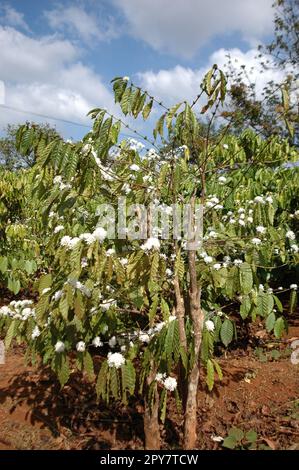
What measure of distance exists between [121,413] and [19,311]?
106 centimetres

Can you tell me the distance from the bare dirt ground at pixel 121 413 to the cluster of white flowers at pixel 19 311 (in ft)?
2.67

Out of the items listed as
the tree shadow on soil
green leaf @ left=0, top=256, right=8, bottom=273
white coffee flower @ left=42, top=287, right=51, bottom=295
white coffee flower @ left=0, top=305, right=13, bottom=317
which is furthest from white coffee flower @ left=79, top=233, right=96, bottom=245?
green leaf @ left=0, top=256, right=8, bottom=273

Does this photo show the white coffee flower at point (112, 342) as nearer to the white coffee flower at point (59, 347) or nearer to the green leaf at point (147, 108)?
the white coffee flower at point (59, 347)

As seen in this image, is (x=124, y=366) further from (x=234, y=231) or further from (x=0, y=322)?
(x=234, y=231)

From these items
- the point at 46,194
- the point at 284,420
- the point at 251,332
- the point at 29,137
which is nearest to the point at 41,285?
the point at 46,194

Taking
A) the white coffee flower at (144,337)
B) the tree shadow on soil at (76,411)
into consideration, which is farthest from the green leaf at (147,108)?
the tree shadow on soil at (76,411)

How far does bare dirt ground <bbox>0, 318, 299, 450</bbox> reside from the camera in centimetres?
256

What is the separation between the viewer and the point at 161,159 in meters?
2.50

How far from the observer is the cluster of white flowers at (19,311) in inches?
90.5

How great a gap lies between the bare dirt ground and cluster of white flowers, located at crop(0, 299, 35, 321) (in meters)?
0.81

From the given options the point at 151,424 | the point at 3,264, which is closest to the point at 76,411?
the point at 151,424

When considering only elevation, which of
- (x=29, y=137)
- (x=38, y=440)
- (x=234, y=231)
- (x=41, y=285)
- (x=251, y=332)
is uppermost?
(x=29, y=137)

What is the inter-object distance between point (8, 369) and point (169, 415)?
5.25 feet

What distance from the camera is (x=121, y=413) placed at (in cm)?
284
